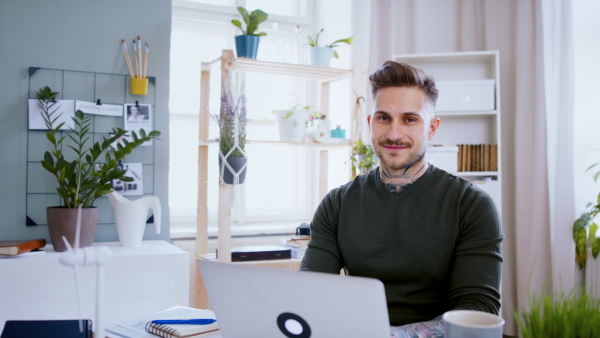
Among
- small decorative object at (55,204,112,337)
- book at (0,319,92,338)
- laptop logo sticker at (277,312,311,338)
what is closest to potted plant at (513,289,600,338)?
laptop logo sticker at (277,312,311,338)

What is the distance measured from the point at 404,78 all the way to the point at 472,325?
97 cm

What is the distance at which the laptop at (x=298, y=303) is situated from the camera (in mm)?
867

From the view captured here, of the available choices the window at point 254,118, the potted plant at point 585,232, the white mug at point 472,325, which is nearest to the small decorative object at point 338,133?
the window at point 254,118

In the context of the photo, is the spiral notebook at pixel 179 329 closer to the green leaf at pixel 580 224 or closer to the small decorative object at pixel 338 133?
the small decorative object at pixel 338 133

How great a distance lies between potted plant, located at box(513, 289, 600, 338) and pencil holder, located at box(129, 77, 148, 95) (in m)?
2.23

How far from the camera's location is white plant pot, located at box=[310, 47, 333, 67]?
319 cm

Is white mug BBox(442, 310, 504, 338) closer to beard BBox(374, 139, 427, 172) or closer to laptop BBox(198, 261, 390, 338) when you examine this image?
laptop BBox(198, 261, 390, 338)

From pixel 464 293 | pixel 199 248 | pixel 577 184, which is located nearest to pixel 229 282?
pixel 464 293

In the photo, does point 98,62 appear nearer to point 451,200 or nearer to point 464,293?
point 451,200

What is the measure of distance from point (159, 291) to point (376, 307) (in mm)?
1601

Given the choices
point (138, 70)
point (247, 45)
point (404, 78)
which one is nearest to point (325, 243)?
point (404, 78)

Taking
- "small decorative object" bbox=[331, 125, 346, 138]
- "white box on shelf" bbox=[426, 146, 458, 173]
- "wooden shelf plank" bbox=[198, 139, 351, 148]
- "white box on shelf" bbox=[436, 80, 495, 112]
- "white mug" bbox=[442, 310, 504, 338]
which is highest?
"white box on shelf" bbox=[436, 80, 495, 112]

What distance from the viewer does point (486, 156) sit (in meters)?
3.37

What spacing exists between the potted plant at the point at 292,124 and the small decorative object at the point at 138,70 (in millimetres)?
773
